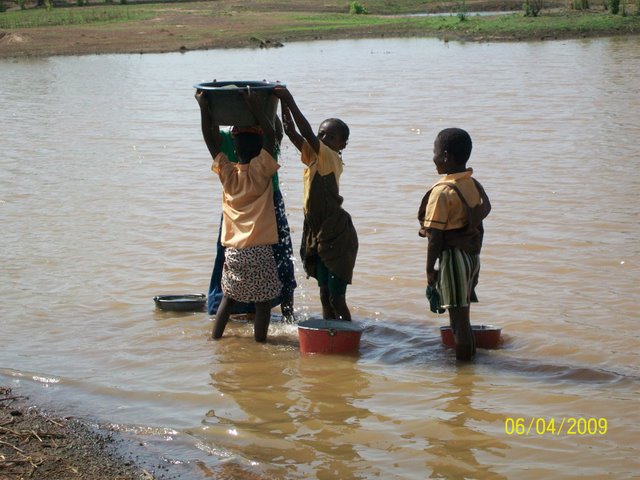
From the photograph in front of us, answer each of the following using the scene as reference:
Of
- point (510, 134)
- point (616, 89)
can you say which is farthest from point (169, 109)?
point (616, 89)

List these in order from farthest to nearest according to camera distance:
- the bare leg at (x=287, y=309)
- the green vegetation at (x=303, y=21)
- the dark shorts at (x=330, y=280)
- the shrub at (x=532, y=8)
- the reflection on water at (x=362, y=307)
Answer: the shrub at (x=532, y=8) < the green vegetation at (x=303, y=21) < the bare leg at (x=287, y=309) < the dark shorts at (x=330, y=280) < the reflection on water at (x=362, y=307)

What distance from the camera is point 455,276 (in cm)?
488

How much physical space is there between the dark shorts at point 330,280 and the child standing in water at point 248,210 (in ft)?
0.78

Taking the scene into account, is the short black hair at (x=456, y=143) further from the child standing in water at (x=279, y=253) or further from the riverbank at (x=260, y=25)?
the riverbank at (x=260, y=25)

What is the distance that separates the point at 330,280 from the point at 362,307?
3.48 feet

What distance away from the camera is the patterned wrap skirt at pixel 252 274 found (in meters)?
5.34

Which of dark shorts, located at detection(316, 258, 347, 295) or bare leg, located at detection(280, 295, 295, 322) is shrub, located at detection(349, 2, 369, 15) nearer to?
bare leg, located at detection(280, 295, 295, 322)

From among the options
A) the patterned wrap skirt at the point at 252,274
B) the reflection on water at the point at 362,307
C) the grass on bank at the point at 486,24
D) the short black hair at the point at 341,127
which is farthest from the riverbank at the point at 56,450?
the grass on bank at the point at 486,24

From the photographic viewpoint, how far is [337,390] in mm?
4969

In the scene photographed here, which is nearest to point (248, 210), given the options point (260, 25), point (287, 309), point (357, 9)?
point (287, 309)

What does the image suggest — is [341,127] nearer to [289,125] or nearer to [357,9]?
[289,125]

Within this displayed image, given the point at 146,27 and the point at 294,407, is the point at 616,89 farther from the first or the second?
the point at 146,27

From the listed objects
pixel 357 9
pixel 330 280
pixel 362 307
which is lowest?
pixel 362 307

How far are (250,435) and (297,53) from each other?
2464cm
